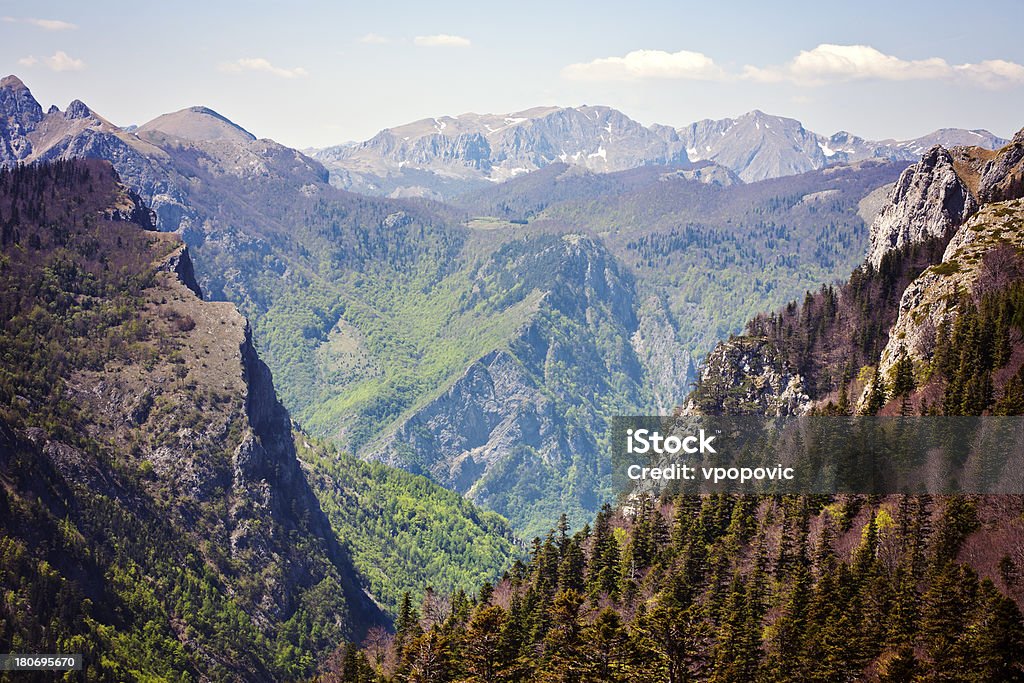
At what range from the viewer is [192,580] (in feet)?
628

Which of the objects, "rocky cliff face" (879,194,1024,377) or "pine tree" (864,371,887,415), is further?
"rocky cliff face" (879,194,1024,377)

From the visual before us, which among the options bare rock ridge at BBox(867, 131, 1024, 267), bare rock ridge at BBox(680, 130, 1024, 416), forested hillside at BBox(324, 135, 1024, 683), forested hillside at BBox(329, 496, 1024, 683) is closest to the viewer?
forested hillside at BBox(329, 496, 1024, 683)

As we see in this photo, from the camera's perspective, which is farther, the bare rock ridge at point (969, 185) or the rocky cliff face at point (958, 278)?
the bare rock ridge at point (969, 185)

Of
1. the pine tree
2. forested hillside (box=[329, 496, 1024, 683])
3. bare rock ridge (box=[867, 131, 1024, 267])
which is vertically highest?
bare rock ridge (box=[867, 131, 1024, 267])

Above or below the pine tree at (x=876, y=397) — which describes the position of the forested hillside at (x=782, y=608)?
below

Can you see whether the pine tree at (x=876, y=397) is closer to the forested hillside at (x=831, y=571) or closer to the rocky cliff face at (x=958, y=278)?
the forested hillside at (x=831, y=571)

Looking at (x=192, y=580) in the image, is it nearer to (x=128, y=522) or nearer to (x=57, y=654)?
(x=128, y=522)

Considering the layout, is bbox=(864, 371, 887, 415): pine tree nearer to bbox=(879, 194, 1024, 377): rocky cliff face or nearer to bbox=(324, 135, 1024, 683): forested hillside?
bbox=(324, 135, 1024, 683): forested hillside

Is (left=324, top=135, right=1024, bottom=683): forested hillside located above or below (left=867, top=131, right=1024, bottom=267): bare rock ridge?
below

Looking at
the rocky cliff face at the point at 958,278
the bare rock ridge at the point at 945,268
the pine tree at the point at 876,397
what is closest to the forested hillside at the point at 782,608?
the pine tree at the point at 876,397

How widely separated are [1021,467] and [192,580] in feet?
462

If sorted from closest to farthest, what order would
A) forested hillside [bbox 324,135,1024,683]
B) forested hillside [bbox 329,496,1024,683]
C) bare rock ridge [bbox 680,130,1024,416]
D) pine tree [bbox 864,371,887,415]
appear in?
1. forested hillside [bbox 329,496,1024,683]
2. forested hillside [bbox 324,135,1024,683]
3. pine tree [bbox 864,371,887,415]
4. bare rock ridge [bbox 680,130,1024,416]

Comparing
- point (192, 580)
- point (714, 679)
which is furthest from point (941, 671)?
point (192, 580)

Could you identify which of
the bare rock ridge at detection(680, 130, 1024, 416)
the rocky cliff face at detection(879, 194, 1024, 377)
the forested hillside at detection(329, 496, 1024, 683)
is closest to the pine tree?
the bare rock ridge at detection(680, 130, 1024, 416)
